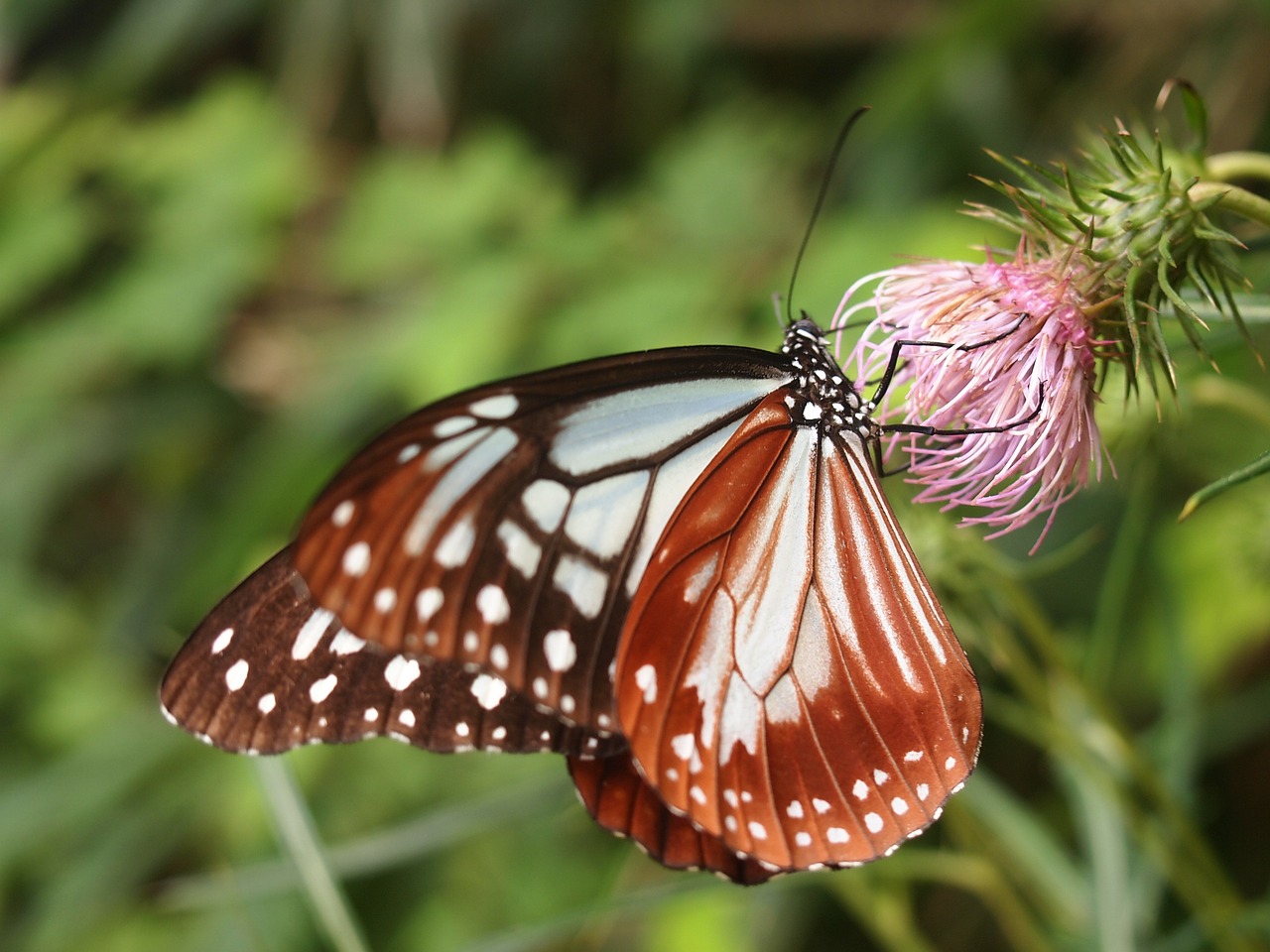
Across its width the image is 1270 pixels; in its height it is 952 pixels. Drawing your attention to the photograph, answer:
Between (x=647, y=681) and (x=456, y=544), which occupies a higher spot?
(x=456, y=544)

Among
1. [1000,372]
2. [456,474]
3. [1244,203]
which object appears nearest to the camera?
[1244,203]

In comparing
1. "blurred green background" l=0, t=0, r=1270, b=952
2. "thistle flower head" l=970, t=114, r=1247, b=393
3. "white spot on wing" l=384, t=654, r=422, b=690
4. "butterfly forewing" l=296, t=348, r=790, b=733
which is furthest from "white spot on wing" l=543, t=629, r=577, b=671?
"thistle flower head" l=970, t=114, r=1247, b=393

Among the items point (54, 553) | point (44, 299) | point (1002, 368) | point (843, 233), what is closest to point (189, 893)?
point (1002, 368)

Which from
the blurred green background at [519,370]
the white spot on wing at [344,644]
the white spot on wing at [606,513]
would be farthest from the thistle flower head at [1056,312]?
the white spot on wing at [344,644]

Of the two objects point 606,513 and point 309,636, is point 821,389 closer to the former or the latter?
point 606,513

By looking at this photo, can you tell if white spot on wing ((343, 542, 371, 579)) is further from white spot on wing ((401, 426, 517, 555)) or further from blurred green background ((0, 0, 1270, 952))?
blurred green background ((0, 0, 1270, 952))

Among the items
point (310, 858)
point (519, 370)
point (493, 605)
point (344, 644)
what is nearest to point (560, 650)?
point (493, 605)

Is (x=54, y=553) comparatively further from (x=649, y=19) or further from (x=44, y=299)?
(x=649, y=19)
